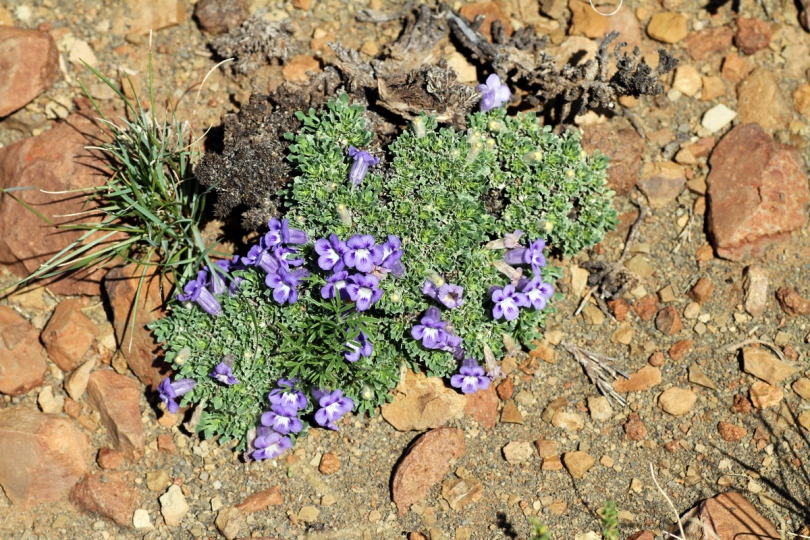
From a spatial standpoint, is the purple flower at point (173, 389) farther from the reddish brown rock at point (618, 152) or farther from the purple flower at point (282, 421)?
the reddish brown rock at point (618, 152)

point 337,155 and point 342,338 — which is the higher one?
point 337,155

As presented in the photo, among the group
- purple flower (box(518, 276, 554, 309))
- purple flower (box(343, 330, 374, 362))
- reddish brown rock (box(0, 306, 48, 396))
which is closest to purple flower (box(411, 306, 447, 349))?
purple flower (box(343, 330, 374, 362))

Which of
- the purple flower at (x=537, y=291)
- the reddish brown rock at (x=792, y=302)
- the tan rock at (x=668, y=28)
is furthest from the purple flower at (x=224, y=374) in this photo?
the tan rock at (x=668, y=28)

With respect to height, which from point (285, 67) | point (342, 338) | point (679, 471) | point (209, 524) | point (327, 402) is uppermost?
point (285, 67)

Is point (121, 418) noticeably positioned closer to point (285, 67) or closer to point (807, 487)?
point (285, 67)

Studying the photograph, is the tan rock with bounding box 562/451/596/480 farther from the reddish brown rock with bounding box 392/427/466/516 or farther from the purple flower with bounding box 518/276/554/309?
the purple flower with bounding box 518/276/554/309

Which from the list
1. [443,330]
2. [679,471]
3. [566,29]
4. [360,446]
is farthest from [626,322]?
[566,29]

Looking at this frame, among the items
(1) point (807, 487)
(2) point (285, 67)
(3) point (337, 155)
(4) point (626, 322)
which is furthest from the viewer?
(2) point (285, 67)

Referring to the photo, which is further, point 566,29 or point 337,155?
point 566,29
